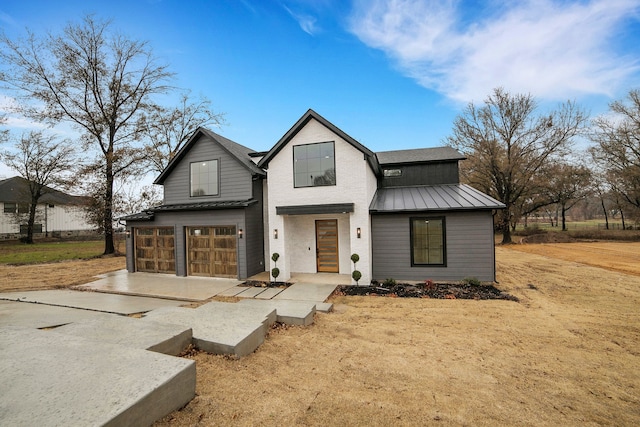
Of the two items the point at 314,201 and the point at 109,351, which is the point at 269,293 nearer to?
the point at 314,201

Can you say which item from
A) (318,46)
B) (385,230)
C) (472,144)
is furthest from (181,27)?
(472,144)

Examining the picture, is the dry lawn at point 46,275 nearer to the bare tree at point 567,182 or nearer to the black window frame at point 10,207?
the black window frame at point 10,207

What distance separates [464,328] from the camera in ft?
18.3

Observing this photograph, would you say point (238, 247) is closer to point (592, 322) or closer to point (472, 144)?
point (592, 322)

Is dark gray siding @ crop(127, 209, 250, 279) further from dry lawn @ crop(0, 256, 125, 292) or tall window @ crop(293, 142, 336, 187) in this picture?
tall window @ crop(293, 142, 336, 187)

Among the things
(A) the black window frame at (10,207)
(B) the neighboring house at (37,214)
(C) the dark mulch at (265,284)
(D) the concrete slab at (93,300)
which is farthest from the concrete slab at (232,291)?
(A) the black window frame at (10,207)

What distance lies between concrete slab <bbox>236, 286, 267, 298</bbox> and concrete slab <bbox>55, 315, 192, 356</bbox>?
3.84 metres

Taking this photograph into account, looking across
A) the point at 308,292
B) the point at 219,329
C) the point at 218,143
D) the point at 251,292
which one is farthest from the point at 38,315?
the point at 218,143

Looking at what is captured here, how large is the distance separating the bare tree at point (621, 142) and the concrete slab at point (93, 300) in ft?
120

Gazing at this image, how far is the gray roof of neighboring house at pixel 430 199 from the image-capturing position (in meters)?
9.35

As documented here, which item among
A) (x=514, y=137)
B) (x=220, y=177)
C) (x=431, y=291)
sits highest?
(x=514, y=137)

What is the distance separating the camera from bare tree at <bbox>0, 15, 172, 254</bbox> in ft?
55.5

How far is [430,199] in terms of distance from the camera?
10.5 m

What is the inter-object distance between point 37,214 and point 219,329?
3999 centimetres
